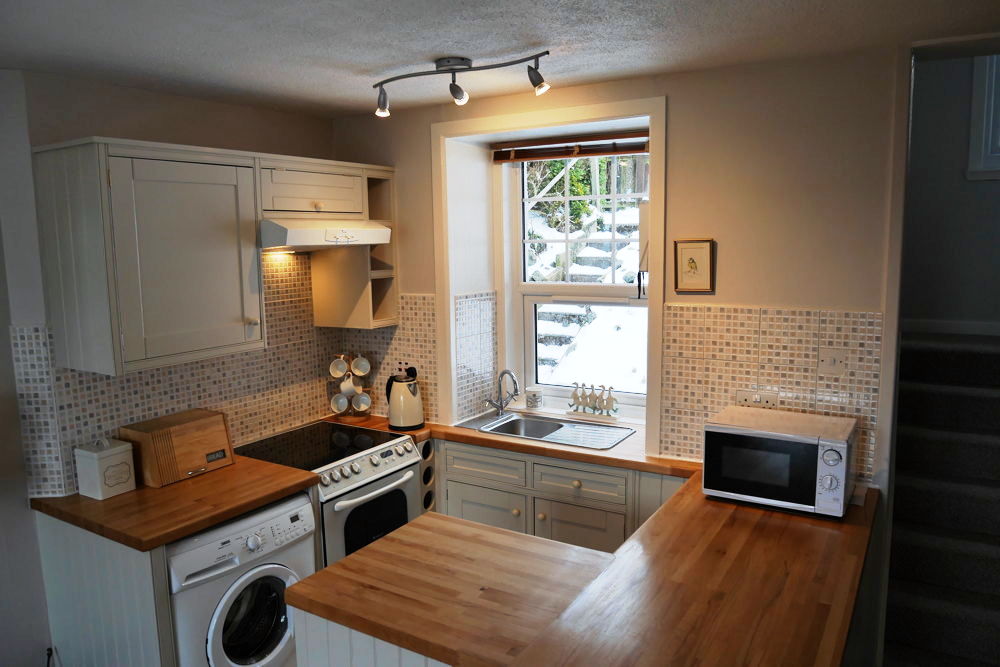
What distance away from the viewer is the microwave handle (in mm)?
2369

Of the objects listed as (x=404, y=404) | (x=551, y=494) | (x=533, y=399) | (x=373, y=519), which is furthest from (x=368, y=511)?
(x=533, y=399)

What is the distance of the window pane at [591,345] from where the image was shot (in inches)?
141

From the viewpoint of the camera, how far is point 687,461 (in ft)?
9.75

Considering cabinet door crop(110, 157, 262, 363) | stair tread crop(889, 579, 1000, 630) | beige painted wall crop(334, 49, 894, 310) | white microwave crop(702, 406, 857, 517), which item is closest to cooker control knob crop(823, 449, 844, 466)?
white microwave crop(702, 406, 857, 517)

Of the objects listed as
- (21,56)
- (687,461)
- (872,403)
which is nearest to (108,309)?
(21,56)

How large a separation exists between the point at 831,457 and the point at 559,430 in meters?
1.39

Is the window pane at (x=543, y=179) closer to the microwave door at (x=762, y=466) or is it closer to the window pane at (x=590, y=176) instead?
the window pane at (x=590, y=176)

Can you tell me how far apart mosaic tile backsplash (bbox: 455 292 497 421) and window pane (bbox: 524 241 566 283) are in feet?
0.77

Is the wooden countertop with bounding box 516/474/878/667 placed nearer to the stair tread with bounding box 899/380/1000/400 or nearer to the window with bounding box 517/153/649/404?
the stair tread with bounding box 899/380/1000/400

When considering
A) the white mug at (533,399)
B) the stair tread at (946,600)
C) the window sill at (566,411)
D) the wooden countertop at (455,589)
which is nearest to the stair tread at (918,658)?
the stair tread at (946,600)

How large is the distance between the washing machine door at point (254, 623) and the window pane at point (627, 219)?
2.16 metres

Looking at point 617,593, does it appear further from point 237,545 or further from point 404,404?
point 404,404

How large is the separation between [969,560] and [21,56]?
13.0ft

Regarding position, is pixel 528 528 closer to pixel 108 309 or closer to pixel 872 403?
pixel 872 403
